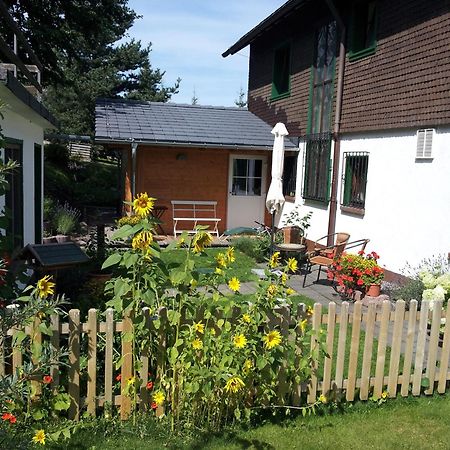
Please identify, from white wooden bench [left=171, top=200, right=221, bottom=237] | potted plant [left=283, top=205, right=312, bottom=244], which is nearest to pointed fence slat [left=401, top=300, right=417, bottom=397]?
potted plant [left=283, top=205, right=312, bottom=244]

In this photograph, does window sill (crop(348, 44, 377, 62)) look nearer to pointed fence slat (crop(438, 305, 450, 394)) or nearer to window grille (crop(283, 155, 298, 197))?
window grille (crop(283, 155, 298, 197))

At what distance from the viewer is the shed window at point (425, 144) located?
7850 millimetres

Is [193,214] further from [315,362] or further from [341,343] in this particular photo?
[315,362]

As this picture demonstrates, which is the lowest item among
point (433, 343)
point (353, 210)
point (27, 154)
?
point (433, 343)

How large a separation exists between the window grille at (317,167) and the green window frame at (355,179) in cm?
55

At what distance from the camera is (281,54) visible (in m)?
14.8

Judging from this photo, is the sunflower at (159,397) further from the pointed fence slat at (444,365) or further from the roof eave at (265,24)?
the roof eave at (265,24)

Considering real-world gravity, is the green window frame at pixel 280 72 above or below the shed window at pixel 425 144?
above

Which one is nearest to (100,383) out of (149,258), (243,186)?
(149,258)

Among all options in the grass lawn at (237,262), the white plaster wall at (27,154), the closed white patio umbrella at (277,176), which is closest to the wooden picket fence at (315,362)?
the white plaster wall at (27,154)

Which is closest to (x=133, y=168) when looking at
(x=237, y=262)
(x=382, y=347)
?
(x=237, y=262)

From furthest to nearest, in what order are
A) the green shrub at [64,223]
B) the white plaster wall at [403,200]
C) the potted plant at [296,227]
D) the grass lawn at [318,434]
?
the green shrub at [64,223]
the potted plant at [296,227]
the white plaster wall at [403,200]
the grass lawn at [318,434]

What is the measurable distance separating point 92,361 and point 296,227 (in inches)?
313

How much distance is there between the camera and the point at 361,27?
407 inches
